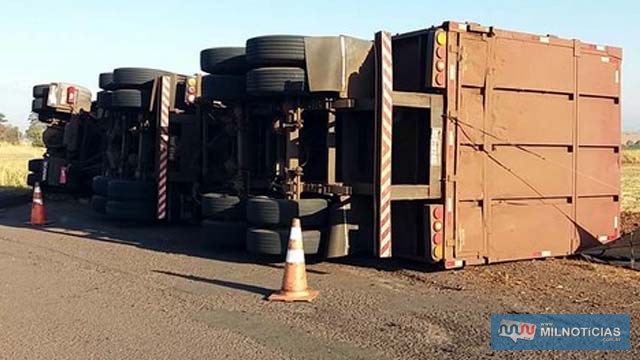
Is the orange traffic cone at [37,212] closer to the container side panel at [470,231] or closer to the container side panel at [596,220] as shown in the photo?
the container side panel at [470,231]

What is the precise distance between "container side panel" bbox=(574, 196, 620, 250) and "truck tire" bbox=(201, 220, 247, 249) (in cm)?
430

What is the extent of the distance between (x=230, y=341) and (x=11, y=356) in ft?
4.92

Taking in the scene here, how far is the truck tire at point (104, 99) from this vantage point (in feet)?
39.8

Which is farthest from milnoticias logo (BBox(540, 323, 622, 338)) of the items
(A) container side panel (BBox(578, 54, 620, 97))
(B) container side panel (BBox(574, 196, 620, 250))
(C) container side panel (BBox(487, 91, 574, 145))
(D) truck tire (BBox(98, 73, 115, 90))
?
(D) truck tire (BBox(98, 73, 115, 90))

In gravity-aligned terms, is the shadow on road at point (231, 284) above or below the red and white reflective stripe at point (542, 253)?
below

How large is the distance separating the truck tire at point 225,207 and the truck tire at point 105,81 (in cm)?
441

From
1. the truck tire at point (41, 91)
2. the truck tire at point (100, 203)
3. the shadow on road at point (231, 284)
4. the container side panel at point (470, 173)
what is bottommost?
the shadow on road at point (231, 284)

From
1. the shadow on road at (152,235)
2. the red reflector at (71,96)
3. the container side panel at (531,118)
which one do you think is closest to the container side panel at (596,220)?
the container side panel at (531,118)

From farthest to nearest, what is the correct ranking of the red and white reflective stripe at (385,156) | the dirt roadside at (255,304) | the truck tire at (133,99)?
the truck tire at (133,99) < the red and white reflective stripe at (385,156) < the dirt roadside at (255,304)

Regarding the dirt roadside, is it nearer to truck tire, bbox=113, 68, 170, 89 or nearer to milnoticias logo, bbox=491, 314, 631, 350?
milnoticias logo, bbox=491, 314, 631, 350

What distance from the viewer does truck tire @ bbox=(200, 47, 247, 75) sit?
9117mm

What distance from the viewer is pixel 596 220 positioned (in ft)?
29.5

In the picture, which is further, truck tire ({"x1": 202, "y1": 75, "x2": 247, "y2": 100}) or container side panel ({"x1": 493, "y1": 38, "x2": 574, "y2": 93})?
truck tire ({"x1": 202, "y1": 75, "x2": 247, "y2": 100})

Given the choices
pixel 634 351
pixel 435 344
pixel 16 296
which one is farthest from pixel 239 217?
pixel 634 351
